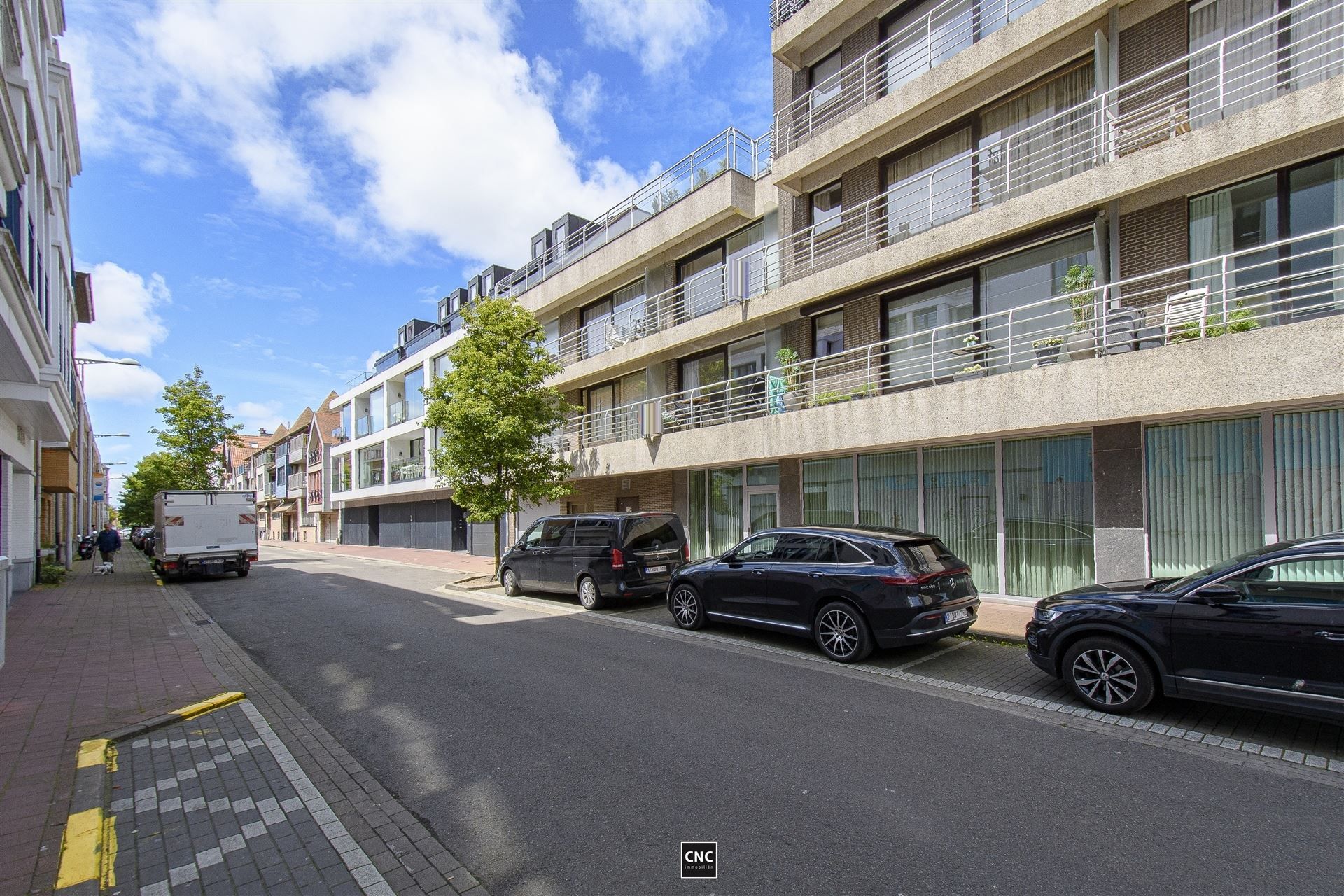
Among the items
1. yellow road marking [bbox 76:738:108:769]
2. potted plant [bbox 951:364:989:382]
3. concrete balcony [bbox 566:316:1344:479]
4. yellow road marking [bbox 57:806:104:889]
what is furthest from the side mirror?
yellow road marking [bbox 76:738:108:769]

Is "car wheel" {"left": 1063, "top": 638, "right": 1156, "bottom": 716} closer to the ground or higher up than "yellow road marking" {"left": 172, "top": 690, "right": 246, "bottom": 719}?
higher up

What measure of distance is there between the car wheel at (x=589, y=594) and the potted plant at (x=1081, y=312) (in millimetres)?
8586

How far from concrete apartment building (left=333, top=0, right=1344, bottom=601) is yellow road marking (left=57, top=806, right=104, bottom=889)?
33.7 feet

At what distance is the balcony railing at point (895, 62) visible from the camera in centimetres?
1161

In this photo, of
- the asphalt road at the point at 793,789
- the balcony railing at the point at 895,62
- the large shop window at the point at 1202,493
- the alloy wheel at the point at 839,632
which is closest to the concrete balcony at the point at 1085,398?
the large shop window at the point at 1202,493

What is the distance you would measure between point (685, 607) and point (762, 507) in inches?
218

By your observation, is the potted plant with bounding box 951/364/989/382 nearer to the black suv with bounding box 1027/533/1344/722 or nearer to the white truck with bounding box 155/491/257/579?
the black suv with bounding box 1027/533/1344/722

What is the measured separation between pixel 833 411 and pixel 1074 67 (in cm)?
685

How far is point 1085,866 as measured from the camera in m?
3.29

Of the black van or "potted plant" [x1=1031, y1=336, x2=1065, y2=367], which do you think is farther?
the black van

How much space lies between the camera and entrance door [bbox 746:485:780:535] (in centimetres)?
1438

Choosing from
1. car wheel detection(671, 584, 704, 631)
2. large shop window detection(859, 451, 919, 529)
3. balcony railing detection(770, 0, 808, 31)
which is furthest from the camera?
balcony railing detection(770, 0, 808, 31)

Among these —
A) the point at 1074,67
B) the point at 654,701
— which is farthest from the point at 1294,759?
the point at 1074,67

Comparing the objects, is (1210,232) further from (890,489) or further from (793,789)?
(793,789)
